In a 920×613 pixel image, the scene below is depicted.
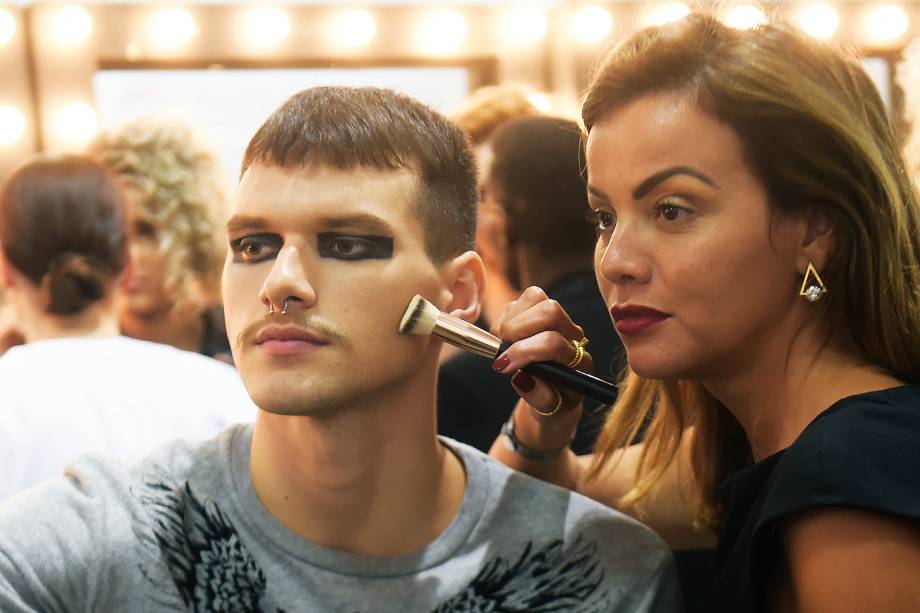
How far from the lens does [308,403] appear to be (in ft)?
3.24

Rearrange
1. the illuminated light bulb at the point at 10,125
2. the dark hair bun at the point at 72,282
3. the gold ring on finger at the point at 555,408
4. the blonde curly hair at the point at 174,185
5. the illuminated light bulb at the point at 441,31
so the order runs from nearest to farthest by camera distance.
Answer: the gold ring on finger at the point at 555,408 → the dark hair bun at the point at 72,282 → the blonde curly hair at the point at 174,185 → the illuminated light bulb at the point at 10,125 → the illuminated light bulb at the point at 441,31

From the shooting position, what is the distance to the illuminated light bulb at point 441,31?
2.61 m

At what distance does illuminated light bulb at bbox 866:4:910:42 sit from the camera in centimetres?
291

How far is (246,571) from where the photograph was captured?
1.01 m

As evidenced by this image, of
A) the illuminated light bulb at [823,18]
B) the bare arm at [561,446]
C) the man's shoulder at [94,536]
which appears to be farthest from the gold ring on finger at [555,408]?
the illuminated light bulb at [823,18]

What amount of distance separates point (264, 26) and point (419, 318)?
162 cm

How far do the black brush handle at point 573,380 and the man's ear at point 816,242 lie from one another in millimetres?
201

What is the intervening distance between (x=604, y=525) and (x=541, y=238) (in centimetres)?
58

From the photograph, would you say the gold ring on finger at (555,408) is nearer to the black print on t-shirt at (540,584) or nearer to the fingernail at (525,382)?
the fingernail at (525,382)

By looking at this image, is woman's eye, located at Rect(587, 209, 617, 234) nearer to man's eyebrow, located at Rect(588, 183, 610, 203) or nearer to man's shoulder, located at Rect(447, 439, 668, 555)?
man's eyebrow, located at Rect(588, 183, 610, 203)

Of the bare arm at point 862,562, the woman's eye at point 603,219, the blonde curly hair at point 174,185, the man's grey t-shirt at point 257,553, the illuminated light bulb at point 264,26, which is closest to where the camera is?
the bare arm at point 862,562

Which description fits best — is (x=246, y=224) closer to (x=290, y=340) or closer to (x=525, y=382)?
(x=290, y=340)

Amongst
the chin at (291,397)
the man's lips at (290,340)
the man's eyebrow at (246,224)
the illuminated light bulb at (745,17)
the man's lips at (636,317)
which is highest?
the illuminated light bulb at (745,17)

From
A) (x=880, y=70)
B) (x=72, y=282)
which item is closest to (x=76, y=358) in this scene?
(x=72, y=282)
